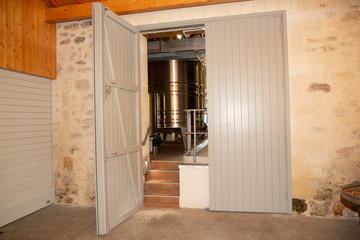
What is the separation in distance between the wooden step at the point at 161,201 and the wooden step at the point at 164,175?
0.39 meters

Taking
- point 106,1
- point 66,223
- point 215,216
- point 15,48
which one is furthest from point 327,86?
point 15,48

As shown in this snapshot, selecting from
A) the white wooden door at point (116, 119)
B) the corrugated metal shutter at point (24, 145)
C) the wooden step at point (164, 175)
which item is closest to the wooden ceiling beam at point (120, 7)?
the white wooden door at point (116, 119)

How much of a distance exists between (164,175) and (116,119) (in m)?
1.50

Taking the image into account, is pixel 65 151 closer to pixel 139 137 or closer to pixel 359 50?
pixel 139 137

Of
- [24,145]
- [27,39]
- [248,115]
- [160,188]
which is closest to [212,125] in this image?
[248,115]

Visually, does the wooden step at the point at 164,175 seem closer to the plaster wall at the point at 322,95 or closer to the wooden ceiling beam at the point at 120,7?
the plaster wall at the point at 322,95

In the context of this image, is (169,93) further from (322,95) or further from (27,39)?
(322,95)

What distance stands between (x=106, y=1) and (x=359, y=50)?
12.7 feet

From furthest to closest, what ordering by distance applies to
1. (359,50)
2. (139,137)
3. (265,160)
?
(139,137) < (265,160) < (359,50)

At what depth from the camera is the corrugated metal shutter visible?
3.47 m

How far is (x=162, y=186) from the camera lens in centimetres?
413

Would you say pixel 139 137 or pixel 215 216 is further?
pixel 139 137

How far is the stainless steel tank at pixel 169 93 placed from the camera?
7.55m

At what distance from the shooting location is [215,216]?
3531 mm
